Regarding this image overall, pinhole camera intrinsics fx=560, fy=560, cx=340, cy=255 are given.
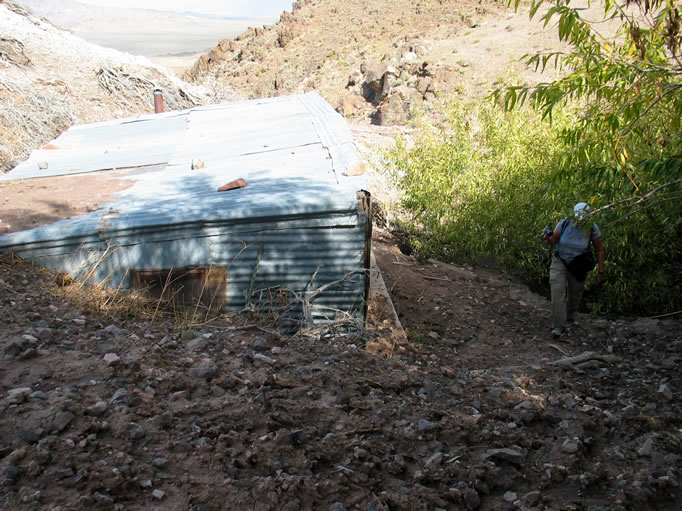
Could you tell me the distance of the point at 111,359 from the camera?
342 cm

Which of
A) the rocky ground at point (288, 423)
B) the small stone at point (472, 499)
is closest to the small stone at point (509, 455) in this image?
the rocky ground at point (288, 423)

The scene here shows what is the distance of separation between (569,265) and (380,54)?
28054mm

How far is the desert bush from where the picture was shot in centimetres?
602

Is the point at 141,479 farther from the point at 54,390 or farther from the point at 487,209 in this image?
the point at 487,209

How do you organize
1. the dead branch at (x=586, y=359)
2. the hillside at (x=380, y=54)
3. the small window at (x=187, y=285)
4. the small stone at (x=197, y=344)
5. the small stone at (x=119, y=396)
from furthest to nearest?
the hillside at (x=380, y=54) < the dead branch at (x=586, y=359) < the small window at (x=187, y=285) < the small stone at (x=197, y=344) < the small stone at (x=119, y=396)

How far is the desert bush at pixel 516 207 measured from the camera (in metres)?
6.02

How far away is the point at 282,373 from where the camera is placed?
3.61 m

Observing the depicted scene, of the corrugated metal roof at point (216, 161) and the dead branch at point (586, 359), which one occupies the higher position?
the corrugated metal roof at point (216, 161)

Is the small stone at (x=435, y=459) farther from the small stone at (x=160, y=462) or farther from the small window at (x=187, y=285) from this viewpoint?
the small window at (x=187, y=285)

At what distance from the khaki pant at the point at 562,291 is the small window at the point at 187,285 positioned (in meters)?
3.49

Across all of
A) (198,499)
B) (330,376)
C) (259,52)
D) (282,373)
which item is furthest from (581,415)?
(259,52)

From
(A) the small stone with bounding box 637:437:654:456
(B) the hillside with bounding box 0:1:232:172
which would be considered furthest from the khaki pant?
(B) the hillside with bounding box 0:1:232:172

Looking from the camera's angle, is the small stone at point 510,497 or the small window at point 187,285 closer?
the small stone at point 510,497

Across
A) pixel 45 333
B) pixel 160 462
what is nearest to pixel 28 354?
pixel 45 333
